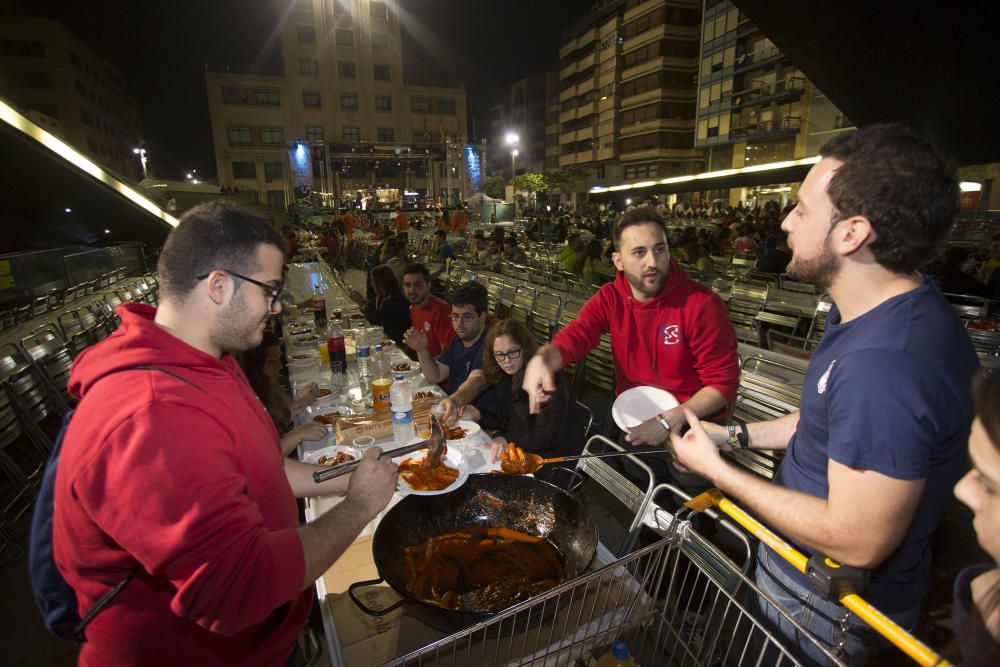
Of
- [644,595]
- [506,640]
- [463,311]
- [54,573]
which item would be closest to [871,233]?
[644,595]

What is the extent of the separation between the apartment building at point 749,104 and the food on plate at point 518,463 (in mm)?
42471

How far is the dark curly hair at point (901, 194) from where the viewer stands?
128cm

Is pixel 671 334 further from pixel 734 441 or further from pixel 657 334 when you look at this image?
pixel 734 441

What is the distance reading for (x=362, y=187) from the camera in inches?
2082

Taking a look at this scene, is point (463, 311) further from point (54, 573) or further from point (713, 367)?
point (54, 573)

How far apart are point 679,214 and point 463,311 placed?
29.0 m

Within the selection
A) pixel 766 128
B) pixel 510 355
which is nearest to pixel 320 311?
pixel 510 355

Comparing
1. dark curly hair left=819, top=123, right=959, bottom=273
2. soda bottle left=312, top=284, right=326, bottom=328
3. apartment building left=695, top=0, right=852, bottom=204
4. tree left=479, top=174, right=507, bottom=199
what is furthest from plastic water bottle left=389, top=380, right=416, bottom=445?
tree left=479, top=174, right=507, bottom=199

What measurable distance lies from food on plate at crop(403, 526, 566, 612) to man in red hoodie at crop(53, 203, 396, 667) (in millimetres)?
431

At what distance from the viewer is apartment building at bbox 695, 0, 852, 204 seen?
1474 inches

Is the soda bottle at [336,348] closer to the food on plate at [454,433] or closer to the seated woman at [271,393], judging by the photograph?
the seated woman at [271,393]

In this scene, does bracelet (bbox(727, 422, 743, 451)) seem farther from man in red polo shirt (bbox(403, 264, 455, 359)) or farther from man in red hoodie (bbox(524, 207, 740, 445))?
man in red polo shirt (bbox(403, 264, 455, 359))

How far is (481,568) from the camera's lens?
183 cm

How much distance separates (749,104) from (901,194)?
49838mm
